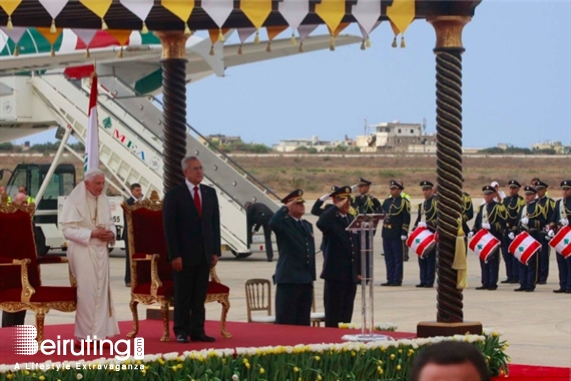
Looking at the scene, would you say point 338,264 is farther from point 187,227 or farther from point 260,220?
point 260,220

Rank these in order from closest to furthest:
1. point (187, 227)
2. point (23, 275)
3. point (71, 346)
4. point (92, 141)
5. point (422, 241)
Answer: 1. point (71, 346)
2. point (23, 275)
3. point (187, 227)
4. point (92, 141)
5. point (422, 241)

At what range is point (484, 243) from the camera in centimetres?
1862

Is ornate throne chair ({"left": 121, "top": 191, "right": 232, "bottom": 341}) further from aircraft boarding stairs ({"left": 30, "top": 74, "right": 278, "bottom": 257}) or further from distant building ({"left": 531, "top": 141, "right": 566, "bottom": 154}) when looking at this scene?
distant building ({"left": 531, "top": 141, "right": 566, "bottom": 154})

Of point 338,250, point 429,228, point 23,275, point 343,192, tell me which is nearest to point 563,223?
point 429,228

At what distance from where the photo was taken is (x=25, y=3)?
904 cm

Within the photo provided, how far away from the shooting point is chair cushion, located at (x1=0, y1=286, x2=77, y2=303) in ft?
30.8

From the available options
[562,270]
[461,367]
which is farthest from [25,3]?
[562,270]

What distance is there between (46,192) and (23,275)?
16907 mm

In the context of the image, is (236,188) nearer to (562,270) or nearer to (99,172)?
(562,270)

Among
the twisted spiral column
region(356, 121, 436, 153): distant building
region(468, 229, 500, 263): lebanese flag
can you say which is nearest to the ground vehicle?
region(468, 229, 500, 263): lebanese flag

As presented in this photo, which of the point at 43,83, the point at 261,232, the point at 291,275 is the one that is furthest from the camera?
the point at 43,83

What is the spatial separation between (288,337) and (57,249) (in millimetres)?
17917

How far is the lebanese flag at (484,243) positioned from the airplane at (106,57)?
5224mm

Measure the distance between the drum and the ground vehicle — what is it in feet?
28.3
